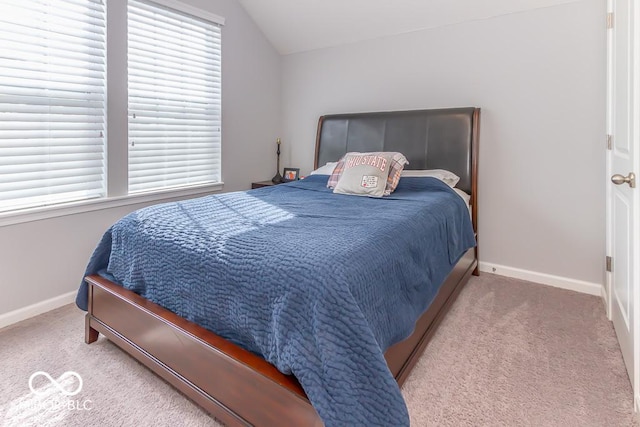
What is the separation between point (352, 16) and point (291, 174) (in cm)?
159

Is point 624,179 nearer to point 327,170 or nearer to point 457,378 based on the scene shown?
point 457,378

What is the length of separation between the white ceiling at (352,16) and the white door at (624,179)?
36.9 inches

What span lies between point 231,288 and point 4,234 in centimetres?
174

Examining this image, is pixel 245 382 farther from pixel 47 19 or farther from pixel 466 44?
pixel 466 44

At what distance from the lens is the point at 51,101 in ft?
7.41

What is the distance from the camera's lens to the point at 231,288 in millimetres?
1293

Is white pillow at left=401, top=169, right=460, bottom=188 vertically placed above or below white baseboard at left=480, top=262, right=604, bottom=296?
above

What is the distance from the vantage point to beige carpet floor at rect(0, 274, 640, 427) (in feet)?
4.67

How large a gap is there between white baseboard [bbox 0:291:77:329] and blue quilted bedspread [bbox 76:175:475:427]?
62 centimetres

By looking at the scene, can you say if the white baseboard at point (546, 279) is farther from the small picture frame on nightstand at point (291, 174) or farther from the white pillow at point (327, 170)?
the small picture frame on nightstand at point (291, 174)

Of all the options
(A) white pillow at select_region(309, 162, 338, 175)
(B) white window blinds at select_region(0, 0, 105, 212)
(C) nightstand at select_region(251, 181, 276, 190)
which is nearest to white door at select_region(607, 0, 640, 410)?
Result: (A) white pillow at select_region(309, 162, 338, 175)

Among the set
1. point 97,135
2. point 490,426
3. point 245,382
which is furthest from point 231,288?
point 97,135

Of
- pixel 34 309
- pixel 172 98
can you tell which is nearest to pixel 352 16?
pixel 172 98

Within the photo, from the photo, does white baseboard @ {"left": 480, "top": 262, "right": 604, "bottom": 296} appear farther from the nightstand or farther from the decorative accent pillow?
the nightstand
